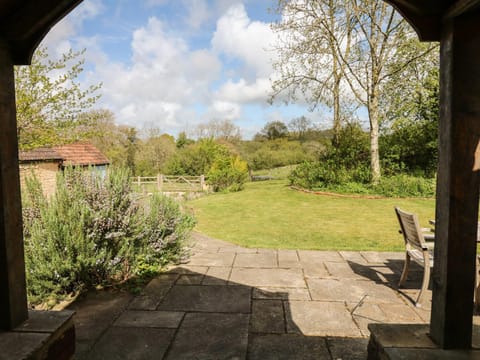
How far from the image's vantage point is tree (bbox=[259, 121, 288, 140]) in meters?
33.7

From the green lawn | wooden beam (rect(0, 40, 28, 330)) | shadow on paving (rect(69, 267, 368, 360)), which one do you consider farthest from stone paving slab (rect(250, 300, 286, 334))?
the green lawn

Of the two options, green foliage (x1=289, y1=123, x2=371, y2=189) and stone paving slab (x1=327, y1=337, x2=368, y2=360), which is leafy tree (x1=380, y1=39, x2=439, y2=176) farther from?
stone paving slab (x1=327, y1=337, x2=368, y2=360)

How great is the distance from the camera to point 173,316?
117 inches

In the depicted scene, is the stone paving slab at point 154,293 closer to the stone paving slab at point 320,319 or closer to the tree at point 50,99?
the stone paving slab at point 320,319

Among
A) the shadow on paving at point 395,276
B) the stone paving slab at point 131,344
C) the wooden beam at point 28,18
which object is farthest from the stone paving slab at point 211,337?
the wooden beam at point 28,18

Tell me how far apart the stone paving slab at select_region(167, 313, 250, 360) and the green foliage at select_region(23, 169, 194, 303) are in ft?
4.25

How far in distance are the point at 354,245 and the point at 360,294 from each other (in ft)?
7.60

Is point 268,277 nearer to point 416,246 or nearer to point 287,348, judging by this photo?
point 287,348

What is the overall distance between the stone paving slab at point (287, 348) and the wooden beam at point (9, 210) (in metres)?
1.59

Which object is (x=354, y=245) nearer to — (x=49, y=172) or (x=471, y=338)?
(x=471, y=338)

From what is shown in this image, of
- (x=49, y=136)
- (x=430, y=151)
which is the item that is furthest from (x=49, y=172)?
(x=430, y=151)

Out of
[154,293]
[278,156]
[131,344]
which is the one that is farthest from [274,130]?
[131,344]

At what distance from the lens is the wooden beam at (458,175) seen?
1609 mm

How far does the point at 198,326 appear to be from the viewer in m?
2.79
